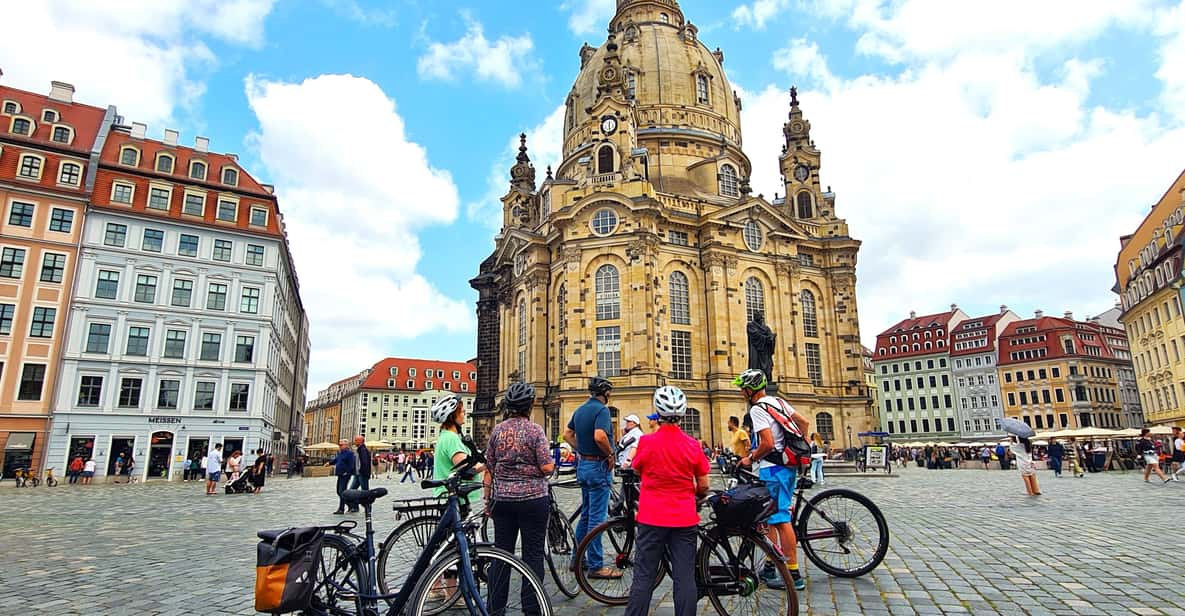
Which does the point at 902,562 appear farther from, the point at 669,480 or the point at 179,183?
the point at 179,183

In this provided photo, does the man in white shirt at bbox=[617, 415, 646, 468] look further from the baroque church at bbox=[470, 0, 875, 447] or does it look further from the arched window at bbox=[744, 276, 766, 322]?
the arched window at bbox=[744, 276, 766, 322]

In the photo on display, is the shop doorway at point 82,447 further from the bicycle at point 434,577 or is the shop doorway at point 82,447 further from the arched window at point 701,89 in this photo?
the arched window at point 701,89

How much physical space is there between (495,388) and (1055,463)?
1598 inches

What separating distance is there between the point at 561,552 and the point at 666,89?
55.8 meters

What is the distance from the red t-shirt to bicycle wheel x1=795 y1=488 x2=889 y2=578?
2.70 metres

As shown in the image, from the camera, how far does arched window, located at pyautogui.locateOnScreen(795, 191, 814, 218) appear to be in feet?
188

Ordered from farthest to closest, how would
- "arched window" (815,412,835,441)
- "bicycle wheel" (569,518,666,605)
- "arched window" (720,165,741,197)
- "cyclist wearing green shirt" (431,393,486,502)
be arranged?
"arched window" (720,165,741,197) → "arched window" (815,412,835,441) → "cyclist wearing green shirt" (431,393,486,502) → "bicycle wheel" (569,518,666,605)

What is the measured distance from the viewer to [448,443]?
7184mm

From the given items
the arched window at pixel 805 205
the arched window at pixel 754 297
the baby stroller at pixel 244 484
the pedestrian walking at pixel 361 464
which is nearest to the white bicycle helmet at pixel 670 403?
the pedestrian walking at pixel 361 464

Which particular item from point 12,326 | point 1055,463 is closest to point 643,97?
point 1055,463

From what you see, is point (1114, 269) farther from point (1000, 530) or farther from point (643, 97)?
point (1000, 530)

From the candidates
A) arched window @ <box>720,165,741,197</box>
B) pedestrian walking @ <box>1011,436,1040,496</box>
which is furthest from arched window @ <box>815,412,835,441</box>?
pedestrian walking @ <box>1011,436,1040,496</box>

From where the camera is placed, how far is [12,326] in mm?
33469

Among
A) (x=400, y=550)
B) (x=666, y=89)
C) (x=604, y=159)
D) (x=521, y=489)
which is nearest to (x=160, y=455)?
(x=604, y=159)
